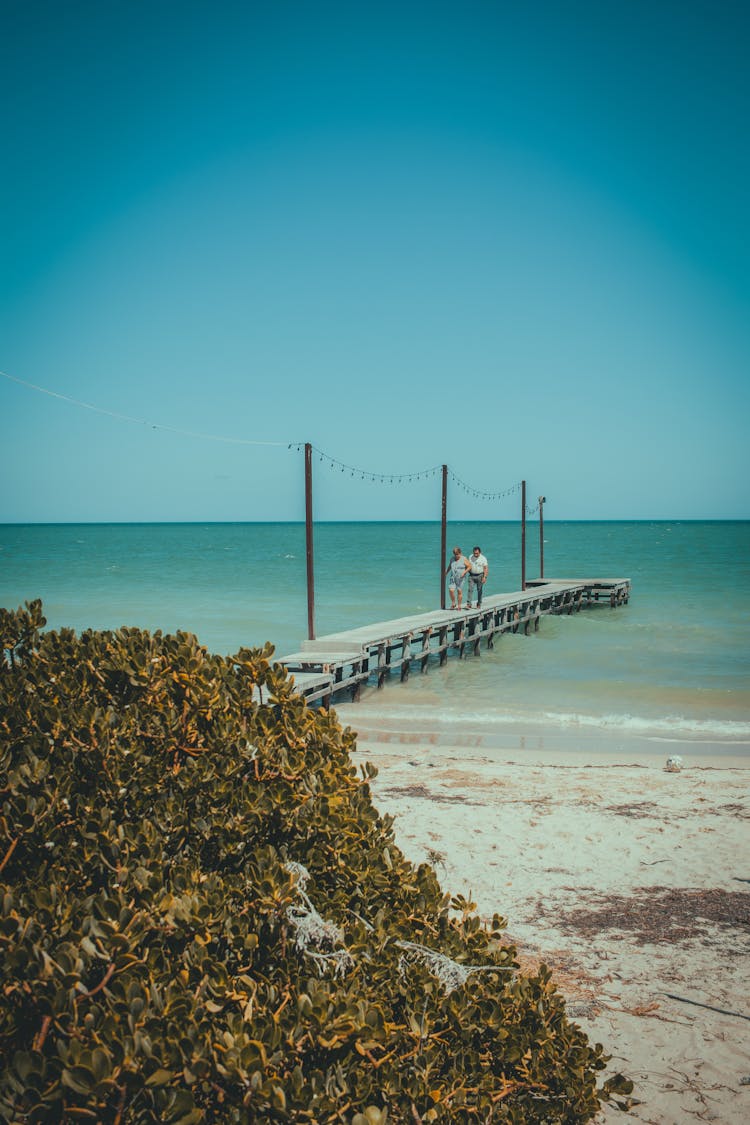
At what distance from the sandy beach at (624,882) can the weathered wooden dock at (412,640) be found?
3.10 meters

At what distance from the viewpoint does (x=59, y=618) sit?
3456 cm

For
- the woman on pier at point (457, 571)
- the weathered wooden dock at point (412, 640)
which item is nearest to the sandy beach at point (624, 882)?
the weathered wooden dock at point (412, 640)

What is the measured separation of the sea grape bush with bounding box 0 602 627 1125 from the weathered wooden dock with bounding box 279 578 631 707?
7658 millimetres

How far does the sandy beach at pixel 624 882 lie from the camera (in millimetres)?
4332

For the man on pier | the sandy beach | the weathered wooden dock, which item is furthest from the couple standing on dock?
the sandy beach

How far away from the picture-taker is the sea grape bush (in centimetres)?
180

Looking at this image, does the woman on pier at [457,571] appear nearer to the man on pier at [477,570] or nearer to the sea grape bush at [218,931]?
the man on pier at [477,570]

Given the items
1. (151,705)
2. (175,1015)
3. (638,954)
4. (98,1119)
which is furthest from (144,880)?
(638,954)

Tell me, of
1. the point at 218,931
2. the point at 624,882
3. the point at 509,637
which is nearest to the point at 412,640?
the point at 509,637

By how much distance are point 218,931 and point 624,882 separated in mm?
5563

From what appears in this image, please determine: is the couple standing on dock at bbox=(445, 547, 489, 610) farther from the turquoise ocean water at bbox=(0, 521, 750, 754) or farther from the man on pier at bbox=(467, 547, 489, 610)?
the turquoise ocean water at bbox=(0, 521, 750, 754)

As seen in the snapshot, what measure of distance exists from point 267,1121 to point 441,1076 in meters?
0.67

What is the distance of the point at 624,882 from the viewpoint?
22.1 ft

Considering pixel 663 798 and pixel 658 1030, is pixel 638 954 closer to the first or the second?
pixel 658 1030
